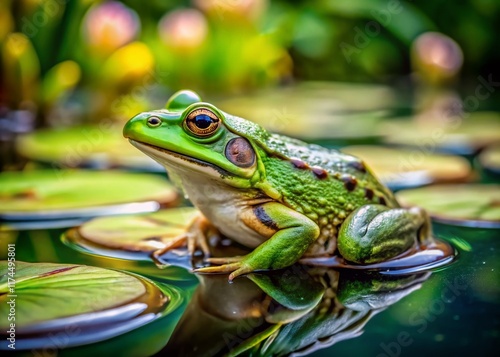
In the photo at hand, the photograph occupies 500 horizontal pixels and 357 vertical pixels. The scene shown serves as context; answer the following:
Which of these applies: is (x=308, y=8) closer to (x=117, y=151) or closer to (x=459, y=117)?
(x=459, y=117)

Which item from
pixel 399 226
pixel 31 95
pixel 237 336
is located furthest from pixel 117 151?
pixel 237 336

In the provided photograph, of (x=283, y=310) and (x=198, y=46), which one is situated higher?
(x=198, y=46)

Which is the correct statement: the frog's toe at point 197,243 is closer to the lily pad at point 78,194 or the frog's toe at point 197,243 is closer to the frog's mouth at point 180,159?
the frog's mouth at point 180,159

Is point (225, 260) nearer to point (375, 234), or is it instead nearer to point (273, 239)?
point (273, 239)

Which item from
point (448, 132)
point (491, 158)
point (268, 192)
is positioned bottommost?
point (448, 132)

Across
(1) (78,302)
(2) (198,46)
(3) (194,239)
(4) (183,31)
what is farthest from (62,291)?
(2) (198,46)

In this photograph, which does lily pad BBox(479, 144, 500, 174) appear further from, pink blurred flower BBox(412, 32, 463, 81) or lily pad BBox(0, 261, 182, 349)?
pink blurred flower BBox(412, 32, 463, 81)

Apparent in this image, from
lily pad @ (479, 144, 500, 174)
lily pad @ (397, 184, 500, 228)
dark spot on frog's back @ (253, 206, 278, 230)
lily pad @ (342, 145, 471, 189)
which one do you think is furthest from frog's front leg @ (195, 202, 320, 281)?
lily pad @ (479, 144, 500, 174)
